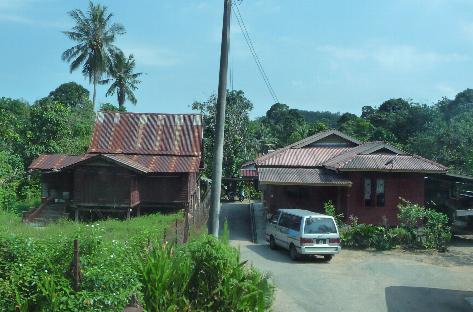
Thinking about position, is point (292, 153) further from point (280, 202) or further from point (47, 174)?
point (47, 174)

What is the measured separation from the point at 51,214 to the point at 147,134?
7717 mm

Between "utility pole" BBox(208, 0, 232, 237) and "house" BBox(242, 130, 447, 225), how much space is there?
46.7 feet

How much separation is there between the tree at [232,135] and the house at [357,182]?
15.9m

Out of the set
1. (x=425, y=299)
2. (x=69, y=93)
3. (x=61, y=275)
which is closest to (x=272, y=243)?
(x=425, y=299)

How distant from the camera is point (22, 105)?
75438 millimetres

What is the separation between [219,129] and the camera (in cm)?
1264

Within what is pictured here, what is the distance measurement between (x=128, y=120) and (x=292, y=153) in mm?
10704

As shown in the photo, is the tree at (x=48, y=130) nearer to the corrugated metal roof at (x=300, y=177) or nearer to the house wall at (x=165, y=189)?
the house wall at (x=165, y=189)

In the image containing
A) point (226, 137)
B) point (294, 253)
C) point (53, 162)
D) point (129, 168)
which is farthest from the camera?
point (226, 137)

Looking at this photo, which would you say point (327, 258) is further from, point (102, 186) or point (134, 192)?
point (102, 186)

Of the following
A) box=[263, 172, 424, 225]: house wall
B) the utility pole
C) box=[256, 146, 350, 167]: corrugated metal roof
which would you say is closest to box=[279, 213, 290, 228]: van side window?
box=[263, 172, 424, 225]: house wall

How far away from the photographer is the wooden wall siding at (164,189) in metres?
31.5

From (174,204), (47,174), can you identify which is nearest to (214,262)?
(174,204)

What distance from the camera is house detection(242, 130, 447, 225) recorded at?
89.6ft
